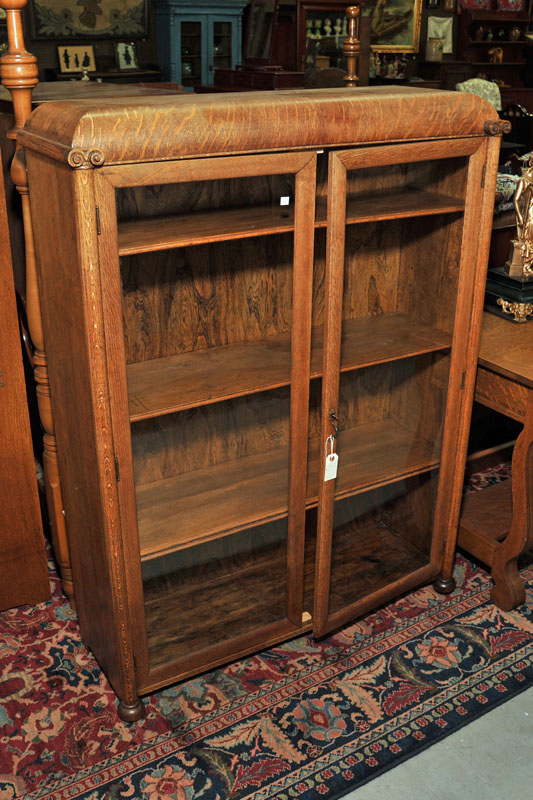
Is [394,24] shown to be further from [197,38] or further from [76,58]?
[76,58]

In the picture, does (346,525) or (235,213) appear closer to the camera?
(235,213)

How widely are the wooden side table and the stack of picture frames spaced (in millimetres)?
6438

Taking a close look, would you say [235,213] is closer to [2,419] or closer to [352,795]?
[2,419]

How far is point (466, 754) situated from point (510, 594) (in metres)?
0.71

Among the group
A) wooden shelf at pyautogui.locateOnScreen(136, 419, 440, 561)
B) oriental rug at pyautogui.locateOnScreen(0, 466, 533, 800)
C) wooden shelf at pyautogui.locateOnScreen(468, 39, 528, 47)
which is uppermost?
wooden shelf at pyautogui.locateOnScreen(468, 39, 528, 47)

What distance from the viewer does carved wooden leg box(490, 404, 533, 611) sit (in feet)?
8.76

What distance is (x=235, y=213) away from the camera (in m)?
2.04

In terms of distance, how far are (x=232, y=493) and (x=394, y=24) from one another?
9.01 metres

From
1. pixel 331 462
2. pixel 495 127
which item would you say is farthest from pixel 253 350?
pixel 495 127

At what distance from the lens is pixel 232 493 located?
2.47m

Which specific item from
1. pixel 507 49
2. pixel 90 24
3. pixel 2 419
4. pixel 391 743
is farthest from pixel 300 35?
pixel 391 743

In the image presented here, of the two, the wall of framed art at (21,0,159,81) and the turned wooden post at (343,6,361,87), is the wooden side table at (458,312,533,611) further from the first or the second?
the wall of framed art at (21,0,159,81)

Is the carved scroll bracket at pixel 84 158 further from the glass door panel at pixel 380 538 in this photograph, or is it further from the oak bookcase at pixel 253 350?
the glass door panel at pixel 380 538

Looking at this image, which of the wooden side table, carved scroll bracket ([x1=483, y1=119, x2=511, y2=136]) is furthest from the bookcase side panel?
the wooden side table
